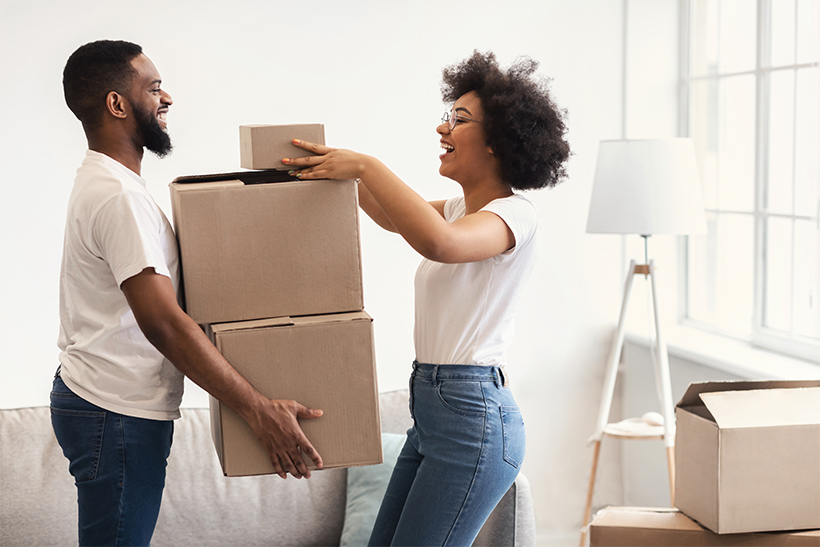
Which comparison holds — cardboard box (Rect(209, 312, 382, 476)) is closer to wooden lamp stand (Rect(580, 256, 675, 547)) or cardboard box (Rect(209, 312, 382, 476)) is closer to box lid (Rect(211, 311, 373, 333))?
box lid (Rect(211, 311, 373, 333))

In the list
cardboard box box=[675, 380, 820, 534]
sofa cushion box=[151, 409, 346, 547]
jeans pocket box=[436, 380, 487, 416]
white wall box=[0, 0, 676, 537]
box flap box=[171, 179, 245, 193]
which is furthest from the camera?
white wall box=[0, 0, 676, 537]

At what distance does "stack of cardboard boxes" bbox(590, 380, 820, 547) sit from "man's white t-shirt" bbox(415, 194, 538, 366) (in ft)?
1.26

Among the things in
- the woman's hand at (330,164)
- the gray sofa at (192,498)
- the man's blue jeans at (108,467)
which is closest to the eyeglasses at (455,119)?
the woman's hand at (330,164)

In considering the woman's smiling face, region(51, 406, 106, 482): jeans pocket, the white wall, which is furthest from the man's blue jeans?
the white wall

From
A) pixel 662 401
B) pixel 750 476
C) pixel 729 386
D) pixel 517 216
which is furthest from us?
pixel 662 401

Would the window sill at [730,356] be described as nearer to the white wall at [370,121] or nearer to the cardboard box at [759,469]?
the white wall at [370,121]

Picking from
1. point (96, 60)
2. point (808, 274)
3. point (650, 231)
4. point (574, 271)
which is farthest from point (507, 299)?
point (574, 271)

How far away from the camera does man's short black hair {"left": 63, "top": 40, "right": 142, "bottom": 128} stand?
58.2 inches

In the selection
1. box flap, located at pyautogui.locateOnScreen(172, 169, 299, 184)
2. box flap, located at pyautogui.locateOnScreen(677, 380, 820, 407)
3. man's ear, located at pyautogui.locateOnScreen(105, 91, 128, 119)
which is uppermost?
man's ear, located at pyautogui.locateOnScreen(105, 91, 128, 119)

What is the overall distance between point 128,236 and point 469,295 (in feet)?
2.01

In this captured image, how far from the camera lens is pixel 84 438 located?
4.65ft

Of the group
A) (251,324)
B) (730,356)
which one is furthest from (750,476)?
(730,356)

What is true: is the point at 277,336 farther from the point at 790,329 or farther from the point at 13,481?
the point at 790,329

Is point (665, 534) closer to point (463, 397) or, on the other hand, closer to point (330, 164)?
point (463, 397)
